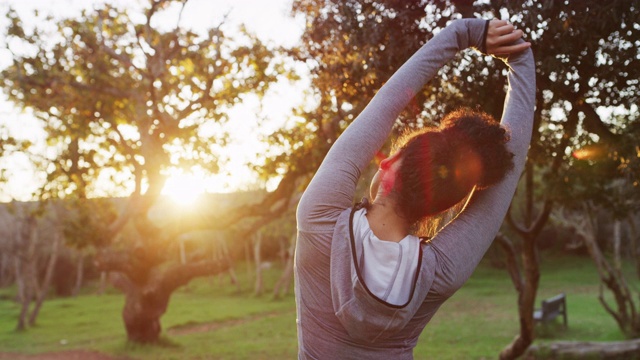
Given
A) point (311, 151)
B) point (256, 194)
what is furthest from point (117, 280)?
point (256, 194)

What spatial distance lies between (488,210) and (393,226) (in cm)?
27

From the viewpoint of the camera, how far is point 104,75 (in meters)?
14.1

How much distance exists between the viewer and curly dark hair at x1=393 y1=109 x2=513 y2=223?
1.50 meters

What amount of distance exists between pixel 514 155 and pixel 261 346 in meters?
16.2

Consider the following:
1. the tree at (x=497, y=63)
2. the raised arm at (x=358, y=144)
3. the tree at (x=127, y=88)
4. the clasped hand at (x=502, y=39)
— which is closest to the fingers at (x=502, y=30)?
the clasped hand at (x=502, y=39)

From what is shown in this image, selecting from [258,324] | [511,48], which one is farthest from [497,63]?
[258,324]

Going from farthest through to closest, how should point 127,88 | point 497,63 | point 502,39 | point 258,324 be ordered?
1. point 258,324
2. point 127,88
3. point 497,63
4. point 502,39

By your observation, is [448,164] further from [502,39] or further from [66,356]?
[66,356]

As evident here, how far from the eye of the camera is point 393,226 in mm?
1500

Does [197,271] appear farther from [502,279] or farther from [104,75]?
[502,279]

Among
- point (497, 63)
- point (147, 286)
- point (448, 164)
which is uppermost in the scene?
point (497, 63)

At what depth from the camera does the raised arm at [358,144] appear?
4.78 ft

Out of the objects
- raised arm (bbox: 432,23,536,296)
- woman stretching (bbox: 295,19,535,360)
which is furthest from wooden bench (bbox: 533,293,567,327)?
woman stretching (bbox: 295,19,535,360)

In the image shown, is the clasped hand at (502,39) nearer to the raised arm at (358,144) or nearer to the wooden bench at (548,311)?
the raised arm at (358,144)
